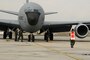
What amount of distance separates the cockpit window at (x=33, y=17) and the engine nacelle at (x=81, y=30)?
4051 millimetres

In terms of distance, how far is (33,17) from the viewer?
101 feet

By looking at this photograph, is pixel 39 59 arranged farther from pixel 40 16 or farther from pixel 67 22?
pixel 67 22

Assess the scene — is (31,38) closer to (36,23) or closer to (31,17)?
(36,23)

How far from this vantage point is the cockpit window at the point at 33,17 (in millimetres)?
30741

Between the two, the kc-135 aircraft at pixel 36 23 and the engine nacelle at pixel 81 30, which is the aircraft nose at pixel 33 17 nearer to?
the kc-135 aircraft at pixel 36 23

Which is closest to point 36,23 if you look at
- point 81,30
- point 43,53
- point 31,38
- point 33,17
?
point 33,17

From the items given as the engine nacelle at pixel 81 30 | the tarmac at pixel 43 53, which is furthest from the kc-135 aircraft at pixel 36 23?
the tarmac at pixel 43 53

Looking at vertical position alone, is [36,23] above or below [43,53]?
above

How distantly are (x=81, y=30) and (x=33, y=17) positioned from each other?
210 inches

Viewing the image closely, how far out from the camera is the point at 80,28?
109 ft

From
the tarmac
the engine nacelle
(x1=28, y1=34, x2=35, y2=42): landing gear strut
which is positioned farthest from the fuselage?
the tarmac

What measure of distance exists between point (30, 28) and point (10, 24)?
3180 millimetres

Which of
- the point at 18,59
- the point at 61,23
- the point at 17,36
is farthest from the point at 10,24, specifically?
the point at 18,59

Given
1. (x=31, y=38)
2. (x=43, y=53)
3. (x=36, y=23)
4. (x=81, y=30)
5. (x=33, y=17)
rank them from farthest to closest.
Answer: (x=81, y=30) → (x=31, y=38) → (x=36, y=23) → (x=33, y=17) → (x=43, y=53)
